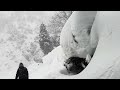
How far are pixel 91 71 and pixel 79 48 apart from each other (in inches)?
148

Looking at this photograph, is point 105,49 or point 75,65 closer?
point 105,49

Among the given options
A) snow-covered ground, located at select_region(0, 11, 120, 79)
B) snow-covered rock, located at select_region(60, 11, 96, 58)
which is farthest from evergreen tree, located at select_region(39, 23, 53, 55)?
snow-covered ground, located at select_region(0, 11, 120, 79)

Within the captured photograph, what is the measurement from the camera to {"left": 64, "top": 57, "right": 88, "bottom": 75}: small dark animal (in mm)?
13500

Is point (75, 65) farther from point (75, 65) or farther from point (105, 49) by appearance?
point (105, 49)

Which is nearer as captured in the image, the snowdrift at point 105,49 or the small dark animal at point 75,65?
the snowdrift at point 105,49

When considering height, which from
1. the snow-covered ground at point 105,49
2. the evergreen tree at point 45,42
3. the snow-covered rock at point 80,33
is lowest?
the snow-covered ground at point 105,49

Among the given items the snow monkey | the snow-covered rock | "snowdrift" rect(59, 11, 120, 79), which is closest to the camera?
"snowdrift" rect(59, 11, 120, 79)

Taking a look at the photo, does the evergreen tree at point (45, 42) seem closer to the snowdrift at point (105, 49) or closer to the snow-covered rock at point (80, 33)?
the snow-covered rock at point (80, 33)

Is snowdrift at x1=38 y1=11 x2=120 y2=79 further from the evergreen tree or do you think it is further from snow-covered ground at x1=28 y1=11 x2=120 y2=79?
the evergreen tree

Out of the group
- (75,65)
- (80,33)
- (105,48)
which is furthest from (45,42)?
(105,48)

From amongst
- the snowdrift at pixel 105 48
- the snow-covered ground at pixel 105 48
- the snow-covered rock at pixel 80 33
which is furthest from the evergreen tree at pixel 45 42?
the snowdrift at pixel 105 48

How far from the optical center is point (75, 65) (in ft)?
44.8

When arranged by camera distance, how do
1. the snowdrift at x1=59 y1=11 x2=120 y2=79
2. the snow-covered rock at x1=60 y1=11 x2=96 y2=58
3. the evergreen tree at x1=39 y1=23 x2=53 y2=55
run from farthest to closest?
the evergreen tree at x1=39 y1=23 x2=53 y2=55 < the snow-covered rock at x1=60 y1=11 x2=96 y2=58 < the snowdrift at x1=59 y1=11 x2=120 y2=79

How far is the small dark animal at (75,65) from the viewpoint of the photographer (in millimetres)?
13500
